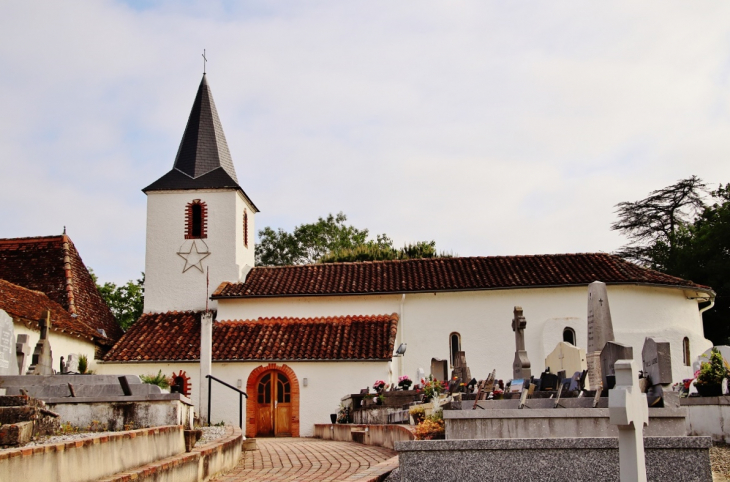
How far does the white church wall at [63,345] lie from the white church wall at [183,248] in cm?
386

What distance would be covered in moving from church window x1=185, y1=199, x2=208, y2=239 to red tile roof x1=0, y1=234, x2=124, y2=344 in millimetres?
4624

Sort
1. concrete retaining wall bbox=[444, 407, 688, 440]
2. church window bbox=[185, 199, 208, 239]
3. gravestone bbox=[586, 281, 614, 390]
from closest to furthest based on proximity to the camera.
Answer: concrete retaining wall bbox=[444, 407, 688, 440] → gravestone bbox=[586, 281, 614, 390] → church window bbox=[185, 199, 208, 239]

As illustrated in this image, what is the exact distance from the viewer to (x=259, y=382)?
2683 centimetres

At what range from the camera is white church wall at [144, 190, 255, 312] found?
3089 cm

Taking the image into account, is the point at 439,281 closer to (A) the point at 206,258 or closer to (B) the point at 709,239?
(A) the point at 206,258

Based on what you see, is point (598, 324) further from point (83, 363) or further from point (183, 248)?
point (183, 248)

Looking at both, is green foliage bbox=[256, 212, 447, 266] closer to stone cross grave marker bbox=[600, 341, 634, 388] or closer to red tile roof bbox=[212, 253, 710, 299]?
red tile roof bbox=[212, 253, 710, 299]

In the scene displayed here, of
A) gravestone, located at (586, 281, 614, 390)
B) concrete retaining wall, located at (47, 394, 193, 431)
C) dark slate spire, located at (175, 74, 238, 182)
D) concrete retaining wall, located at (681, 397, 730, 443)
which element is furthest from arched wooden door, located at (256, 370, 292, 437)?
concrete retaining wall, located at (47, 394, 193, 431)

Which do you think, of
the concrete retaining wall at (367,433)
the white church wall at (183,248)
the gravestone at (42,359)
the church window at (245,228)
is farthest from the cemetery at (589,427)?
the church window at (245,228)

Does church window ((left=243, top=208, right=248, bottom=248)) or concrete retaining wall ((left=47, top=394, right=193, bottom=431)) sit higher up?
church window ((left=243, top=208, right=248, bottom=248))

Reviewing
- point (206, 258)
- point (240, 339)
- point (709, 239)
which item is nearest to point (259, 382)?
point (240, 339)

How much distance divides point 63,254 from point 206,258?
222 inches

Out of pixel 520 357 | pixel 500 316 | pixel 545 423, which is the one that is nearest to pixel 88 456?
pixel 545 423

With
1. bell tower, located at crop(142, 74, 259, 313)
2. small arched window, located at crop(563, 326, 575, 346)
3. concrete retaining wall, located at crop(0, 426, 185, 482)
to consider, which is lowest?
concrete retaining wall, located at crop(0, 426, 185, 482)
